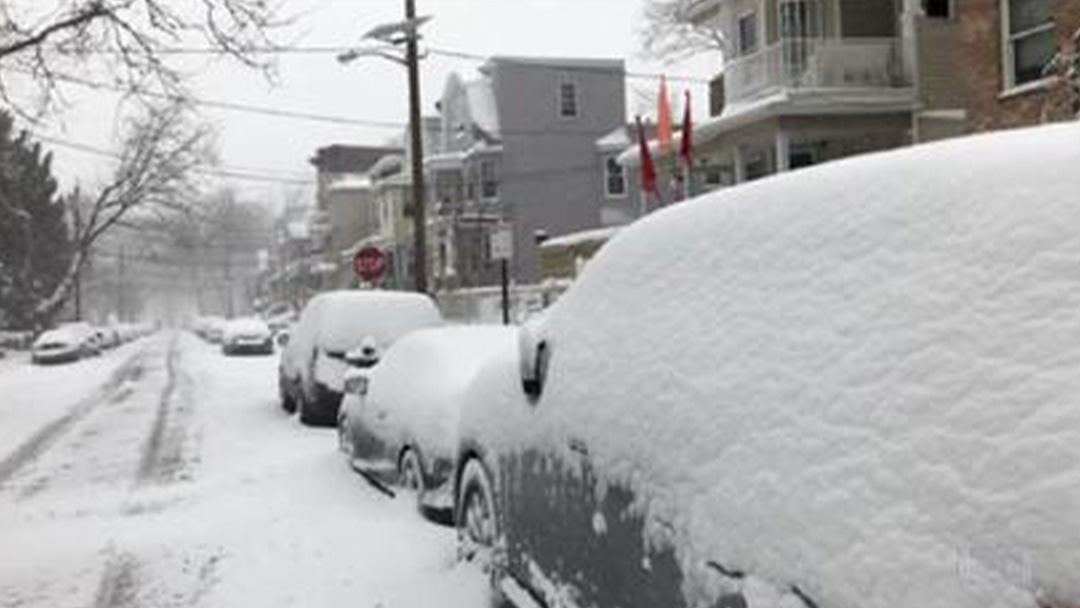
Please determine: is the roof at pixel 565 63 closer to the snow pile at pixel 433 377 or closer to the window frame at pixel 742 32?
the window frame at pixel 742 32

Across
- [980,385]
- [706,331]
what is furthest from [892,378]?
[706,331]

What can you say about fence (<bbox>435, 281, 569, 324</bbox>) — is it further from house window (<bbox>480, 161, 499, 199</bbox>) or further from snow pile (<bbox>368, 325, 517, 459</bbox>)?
snow pile (<bbox>368, 325, 517, 459</bbox>)

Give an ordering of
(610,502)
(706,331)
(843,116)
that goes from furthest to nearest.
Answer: (843,116) → (610,502) → (706,331)

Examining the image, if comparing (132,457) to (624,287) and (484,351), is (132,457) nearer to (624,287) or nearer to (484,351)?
(484,351)

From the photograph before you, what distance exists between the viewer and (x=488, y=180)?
50.8m

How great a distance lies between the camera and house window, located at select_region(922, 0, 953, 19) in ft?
85.5

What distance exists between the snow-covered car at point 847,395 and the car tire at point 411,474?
3.92m

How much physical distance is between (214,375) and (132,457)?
15726 mm

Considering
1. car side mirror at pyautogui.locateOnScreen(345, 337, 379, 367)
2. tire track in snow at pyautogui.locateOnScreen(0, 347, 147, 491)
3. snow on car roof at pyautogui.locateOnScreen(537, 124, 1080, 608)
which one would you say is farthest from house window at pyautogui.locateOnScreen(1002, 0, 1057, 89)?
snow on car roof at pyautogui.locateOnScreen(537, 124, 1080, 608)

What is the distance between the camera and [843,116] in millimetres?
25562

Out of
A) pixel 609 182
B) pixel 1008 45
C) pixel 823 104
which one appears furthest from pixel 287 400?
pixel 609 182

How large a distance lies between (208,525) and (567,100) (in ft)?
141

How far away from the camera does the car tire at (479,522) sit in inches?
238

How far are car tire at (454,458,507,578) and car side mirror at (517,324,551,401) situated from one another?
885 mm
